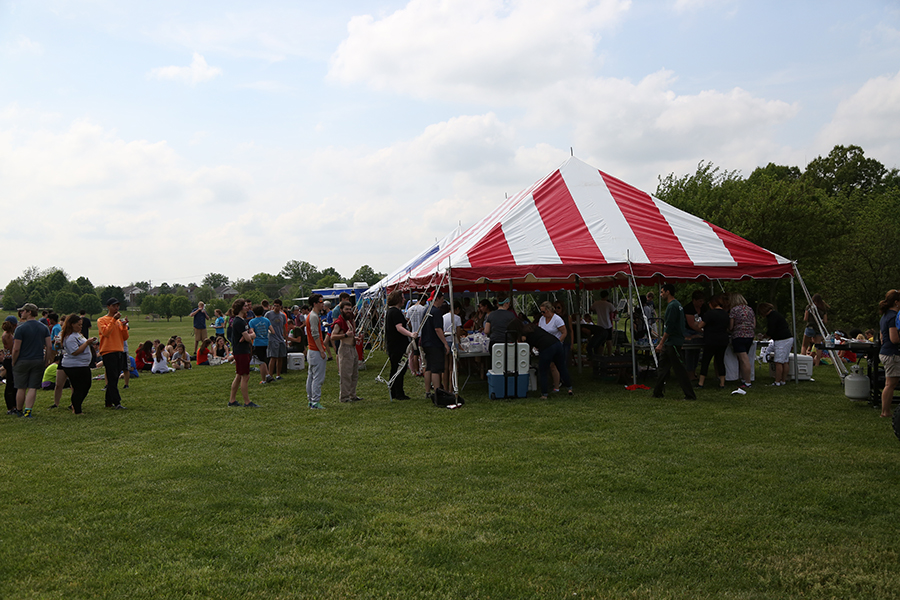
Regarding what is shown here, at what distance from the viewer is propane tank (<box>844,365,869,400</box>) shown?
777cm

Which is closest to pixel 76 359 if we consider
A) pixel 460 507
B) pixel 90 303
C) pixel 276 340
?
pixel 276 340

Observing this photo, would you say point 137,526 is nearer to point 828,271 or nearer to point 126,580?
point 126,580

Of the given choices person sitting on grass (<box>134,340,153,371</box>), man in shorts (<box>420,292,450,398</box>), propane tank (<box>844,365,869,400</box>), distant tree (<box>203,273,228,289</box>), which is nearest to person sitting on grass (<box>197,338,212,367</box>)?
person sitting on grass (<box>134,340,153,371</box>)

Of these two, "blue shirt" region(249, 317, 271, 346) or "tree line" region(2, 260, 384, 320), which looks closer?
"blue shirt" region(249, 317, 271, 346)

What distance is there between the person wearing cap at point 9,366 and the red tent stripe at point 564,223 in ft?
26.7

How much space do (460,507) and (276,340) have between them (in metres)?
8.53

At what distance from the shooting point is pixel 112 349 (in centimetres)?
907

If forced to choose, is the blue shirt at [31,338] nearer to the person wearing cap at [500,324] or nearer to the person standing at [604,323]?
the person wearing cap at [500,324]

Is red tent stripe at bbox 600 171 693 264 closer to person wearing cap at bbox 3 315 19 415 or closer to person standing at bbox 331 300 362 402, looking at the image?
person standing at bbox 331 300 362 402

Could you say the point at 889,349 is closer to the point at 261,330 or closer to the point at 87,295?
the point at 261,330

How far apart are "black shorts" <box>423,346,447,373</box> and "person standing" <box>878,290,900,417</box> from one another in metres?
5.29

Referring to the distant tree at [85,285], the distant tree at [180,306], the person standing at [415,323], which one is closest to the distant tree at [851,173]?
the person standing at [415,323]

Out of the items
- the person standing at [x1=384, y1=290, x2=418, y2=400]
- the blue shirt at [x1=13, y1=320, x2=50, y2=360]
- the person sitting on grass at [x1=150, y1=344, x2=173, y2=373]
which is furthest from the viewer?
the person sitting on grass at [x1=150, y1=344, x2=173, y2=373]

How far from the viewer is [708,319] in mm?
9492
